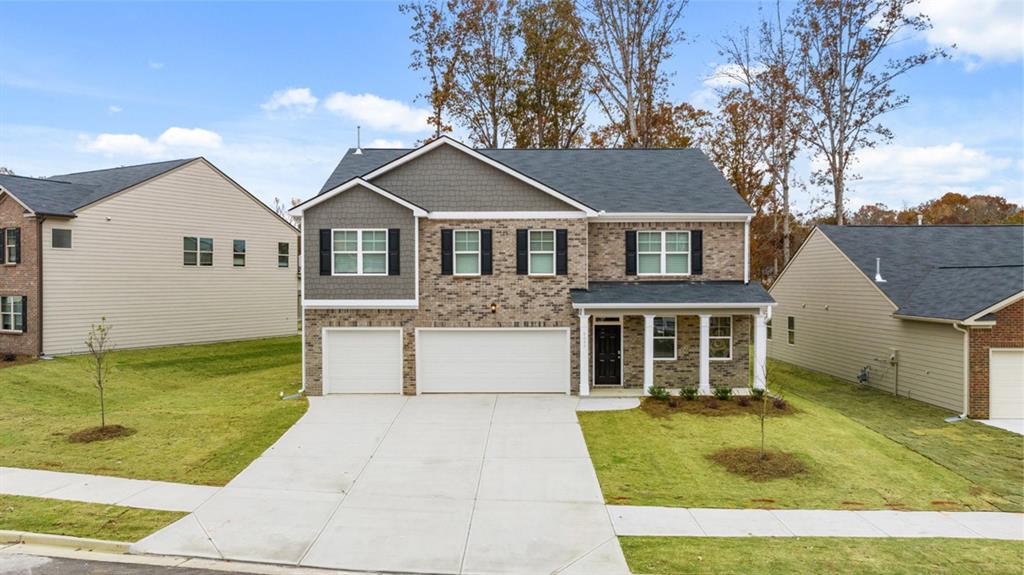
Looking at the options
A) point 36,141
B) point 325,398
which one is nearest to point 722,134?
point 325,398

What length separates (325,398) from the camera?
16.4 metres

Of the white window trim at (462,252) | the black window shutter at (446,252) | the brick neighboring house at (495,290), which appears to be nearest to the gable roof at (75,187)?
the brick neighboring house at (495,290)

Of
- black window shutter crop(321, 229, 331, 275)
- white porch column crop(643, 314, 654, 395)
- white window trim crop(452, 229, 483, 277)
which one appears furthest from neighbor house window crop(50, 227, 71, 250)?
white porch column crop(643, 314, 654, 395)

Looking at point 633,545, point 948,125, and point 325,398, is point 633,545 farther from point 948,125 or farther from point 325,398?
point 948,125

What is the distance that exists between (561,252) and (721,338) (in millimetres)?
5502

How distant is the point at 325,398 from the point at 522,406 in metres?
5.71

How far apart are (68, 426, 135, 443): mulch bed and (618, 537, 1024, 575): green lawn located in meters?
11.2

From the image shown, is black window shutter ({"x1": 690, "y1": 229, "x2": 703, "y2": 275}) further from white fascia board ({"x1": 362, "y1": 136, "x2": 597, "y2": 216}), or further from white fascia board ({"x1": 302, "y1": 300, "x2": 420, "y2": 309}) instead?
white fascia board ({"x1": 302, "y1": 300, "x2": 420, "y2": 309})

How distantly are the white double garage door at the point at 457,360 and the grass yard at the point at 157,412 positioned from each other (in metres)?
1.86

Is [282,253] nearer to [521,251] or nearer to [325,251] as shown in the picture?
[325,251]

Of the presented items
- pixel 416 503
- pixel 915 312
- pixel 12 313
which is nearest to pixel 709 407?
pixel 915 312

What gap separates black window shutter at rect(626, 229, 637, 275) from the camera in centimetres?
1756

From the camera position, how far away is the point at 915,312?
17.1 m

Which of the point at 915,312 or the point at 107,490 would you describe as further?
the point at 915,312
